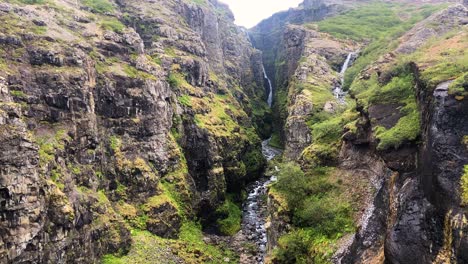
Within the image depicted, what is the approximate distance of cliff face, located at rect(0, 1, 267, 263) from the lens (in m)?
38.8

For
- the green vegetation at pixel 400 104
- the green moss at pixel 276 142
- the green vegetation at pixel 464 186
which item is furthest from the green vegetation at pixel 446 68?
the green moss at pixel 276 142

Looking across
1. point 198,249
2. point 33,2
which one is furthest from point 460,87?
point 33,2

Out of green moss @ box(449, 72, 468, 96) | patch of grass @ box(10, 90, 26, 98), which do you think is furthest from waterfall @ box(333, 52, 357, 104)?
patch of grass @ box(10, 90, 26, 98)

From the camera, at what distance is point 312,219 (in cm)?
3294

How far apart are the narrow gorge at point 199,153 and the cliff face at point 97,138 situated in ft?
0.66

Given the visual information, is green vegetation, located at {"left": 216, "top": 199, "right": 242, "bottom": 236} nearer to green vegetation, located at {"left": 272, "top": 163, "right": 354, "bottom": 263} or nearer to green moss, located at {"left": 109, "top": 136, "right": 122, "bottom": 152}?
green moss, located at {"left": 109, "top": 136, "right": 122, "bottom": 152}

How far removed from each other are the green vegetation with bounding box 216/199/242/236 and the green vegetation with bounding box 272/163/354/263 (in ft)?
99.4

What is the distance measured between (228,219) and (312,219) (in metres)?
36.4

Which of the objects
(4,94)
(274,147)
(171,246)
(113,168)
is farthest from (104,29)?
(274,147)

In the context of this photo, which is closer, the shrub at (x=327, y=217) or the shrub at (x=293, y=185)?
the shrub at (x=327, y=217)

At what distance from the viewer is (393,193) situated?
26.7 meters

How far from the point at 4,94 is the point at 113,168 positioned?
1882cm

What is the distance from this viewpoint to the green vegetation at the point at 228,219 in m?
65.6

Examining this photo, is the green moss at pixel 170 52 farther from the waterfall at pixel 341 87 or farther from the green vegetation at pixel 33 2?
the waterfall at pixel 341 87
